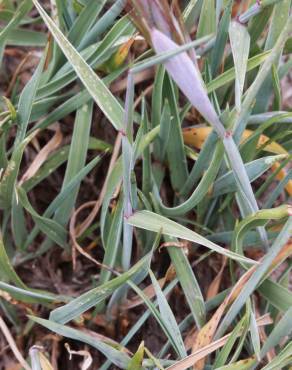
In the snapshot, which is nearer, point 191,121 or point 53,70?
point 53,70

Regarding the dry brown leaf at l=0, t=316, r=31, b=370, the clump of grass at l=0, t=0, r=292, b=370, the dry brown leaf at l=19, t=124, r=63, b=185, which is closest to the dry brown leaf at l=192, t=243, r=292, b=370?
the clump of grass at l=0, t=0, r=292, b=370

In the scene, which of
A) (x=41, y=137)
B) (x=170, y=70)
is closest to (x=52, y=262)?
(x=41, y=137)

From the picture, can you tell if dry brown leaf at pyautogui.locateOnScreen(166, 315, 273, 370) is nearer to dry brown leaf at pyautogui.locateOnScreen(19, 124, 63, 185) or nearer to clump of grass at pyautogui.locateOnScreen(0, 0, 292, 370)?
clump of grass at pyautogui.locateOnScreen(0, 0, 292, 370)

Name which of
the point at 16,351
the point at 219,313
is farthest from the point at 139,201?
the point at 16,351

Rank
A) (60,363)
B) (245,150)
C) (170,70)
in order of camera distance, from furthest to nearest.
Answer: (60,363) → (245,150) → (170,70)

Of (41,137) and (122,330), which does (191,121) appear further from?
(122,330)

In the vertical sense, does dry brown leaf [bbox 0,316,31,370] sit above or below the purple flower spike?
below

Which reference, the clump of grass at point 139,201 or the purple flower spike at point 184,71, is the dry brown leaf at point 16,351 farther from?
the purple flower spike at point 184,71

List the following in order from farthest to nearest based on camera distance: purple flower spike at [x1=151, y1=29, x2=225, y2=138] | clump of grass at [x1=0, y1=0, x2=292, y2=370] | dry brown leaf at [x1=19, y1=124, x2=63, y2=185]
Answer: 1. dry brown leaf at [x1=19, y1=124, x2=63, y2=185]
2. clump of grass at [x1=0, y1=0, x2=292, y2=370]
3. purple flower spike at [x1=151, y1=29, x2=225, y2=138]
